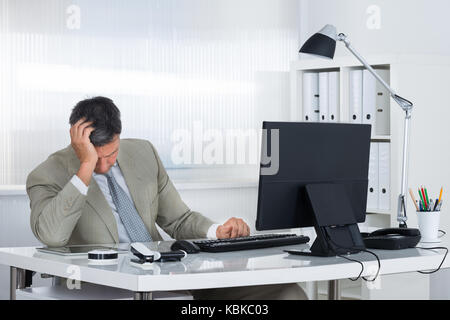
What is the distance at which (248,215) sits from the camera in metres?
4.14

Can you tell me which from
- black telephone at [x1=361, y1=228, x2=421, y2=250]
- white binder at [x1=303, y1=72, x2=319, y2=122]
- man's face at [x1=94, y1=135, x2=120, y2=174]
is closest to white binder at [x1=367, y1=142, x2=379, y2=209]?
white binder at [x1=303, y1=72, x2=319, y2=122]

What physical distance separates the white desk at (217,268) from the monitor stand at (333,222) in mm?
39

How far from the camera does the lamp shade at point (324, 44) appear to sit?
8.65ft

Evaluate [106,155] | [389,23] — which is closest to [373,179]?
[389,23]

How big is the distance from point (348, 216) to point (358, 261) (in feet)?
0.67

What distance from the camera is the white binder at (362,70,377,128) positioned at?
3553mm

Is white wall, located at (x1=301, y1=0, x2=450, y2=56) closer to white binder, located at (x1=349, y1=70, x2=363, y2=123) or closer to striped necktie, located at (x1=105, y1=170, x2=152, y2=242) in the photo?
white binder, located at (x1=349, y1=70, x2=363, y2=123)

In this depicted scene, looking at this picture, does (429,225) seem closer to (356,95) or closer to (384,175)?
(384,175)

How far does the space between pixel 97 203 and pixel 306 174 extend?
0.79 meters

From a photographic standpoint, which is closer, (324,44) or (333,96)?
(324,44)

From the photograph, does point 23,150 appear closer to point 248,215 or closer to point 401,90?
point 248,215

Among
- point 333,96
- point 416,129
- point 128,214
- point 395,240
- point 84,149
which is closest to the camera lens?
point 395,240

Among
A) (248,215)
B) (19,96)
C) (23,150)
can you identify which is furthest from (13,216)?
(248,215)

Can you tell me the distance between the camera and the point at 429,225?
97.2 inches
